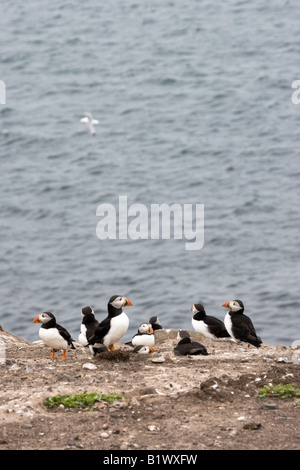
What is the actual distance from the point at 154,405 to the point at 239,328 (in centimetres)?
414

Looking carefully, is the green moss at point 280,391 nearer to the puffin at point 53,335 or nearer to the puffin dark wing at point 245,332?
the puffin dark wing at point 245,332

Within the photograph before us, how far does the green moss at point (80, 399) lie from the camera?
9.57m

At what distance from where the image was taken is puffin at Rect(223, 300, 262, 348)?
1330cm

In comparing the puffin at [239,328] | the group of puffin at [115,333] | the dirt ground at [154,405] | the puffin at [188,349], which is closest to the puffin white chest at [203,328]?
the group of puffin at [115,333]

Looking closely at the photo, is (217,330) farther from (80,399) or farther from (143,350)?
(80,399)

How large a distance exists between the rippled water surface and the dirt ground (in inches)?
486

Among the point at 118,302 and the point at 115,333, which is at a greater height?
the point at 118,302

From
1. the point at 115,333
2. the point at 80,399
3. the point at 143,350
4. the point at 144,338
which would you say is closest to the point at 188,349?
the point at 143,350

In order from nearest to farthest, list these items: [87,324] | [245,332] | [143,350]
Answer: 1. [143,350]
2. [245,332]
3. [87,324]

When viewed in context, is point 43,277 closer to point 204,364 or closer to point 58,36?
point 204,364

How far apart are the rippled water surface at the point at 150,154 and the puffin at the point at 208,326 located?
8.65 metres

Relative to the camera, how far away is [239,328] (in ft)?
44.0

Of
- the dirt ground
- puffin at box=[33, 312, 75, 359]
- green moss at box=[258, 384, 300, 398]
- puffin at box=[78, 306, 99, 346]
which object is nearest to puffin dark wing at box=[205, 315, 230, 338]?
puffin at box=[78, 306, 99, 346]
